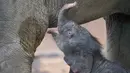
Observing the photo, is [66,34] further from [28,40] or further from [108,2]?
[108,2]

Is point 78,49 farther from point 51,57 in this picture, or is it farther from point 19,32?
point 51,57

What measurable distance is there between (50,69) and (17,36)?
5.52 feet

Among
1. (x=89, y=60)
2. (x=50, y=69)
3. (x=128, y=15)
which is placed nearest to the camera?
(x=89, y=60)

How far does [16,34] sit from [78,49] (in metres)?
0.22

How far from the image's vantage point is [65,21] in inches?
87.7

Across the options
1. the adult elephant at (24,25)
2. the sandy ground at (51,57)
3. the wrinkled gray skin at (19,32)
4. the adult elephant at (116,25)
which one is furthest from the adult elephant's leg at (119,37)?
the sandy ground at (51,57)

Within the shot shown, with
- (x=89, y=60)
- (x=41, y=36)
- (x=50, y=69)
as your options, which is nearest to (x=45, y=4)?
(x=41, y=36)

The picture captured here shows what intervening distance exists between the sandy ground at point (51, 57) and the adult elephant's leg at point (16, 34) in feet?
4.78

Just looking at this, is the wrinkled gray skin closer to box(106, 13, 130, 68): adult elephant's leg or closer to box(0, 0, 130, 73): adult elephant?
box(0, 0, 130, 73): adult elephant

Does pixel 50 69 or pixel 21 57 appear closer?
pixel 21 57

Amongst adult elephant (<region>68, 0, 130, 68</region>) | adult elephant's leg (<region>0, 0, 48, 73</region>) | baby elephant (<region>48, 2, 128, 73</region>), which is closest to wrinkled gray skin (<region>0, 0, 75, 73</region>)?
adult elephant's leg (<region>0, 0, 48, 73</region>)

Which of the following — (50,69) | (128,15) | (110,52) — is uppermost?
(128,15)

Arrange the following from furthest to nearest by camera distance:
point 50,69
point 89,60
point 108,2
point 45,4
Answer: point 50,69 → point 108,2 → point 45,4 → point 89,60

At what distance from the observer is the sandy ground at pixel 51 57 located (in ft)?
12.8
